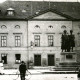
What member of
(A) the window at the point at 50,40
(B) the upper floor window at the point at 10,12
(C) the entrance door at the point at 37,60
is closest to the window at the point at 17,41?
(C) the entrance door at the point at 37,60

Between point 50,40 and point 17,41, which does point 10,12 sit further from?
point 50,40

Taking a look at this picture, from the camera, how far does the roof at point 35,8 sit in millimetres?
47094

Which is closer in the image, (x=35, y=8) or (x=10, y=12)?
(x=10, y=12)

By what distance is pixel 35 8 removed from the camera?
49031 millimetres

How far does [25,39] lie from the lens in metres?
46.9

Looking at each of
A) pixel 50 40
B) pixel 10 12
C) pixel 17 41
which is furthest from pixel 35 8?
pixel 17 41

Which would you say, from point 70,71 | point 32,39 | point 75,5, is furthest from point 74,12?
point 70,71

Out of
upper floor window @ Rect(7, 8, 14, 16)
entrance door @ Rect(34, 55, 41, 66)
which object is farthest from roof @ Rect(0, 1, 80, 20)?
entrance door @ Rect(34, 55, 41, 66)

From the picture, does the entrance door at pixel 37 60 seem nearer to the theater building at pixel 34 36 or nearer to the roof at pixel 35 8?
the theater building at pixel 34 36

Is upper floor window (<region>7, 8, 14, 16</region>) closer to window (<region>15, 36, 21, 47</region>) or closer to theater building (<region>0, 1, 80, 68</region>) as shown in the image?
theater building (<region>0, 1, 80, 68</region>)

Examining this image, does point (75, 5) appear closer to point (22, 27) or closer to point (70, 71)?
point (22, 27)

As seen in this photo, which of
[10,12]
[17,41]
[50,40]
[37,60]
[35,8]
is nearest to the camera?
[37,60]

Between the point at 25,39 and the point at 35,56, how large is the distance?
10.9 ft

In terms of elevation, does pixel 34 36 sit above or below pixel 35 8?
below
